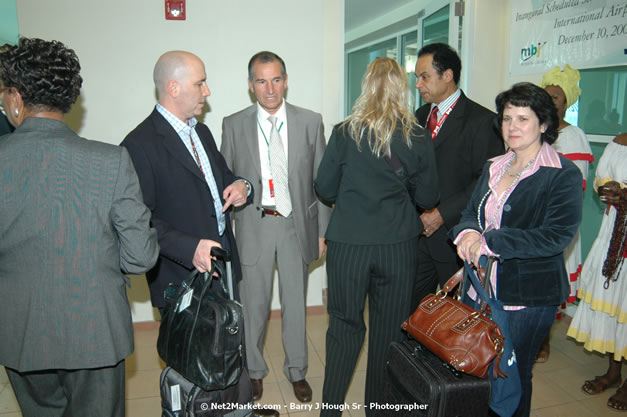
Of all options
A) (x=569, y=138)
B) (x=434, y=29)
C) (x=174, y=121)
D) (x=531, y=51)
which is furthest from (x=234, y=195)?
(x=434, y=29)

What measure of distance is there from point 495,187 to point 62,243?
5.58 ft

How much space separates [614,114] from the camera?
346cm

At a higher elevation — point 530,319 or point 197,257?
point 197,257

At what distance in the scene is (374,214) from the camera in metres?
2.15

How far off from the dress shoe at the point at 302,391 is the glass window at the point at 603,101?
2899mm


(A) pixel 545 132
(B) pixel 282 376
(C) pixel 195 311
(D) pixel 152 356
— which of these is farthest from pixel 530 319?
(D) pixel 152 356

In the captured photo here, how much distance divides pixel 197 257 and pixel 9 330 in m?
0.65

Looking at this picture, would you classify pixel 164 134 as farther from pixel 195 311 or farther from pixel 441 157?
pixel 441 157

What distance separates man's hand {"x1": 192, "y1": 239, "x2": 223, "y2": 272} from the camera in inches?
70.1

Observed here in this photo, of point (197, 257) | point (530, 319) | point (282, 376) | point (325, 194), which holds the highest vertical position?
point (325, 194)

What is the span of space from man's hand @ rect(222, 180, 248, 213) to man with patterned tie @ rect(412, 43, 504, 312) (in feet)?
3.34

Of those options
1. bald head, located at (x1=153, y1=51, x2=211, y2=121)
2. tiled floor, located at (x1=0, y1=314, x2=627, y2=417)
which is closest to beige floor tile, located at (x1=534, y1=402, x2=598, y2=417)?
tiled floor, located at (x1=0, y1=314, x2=627, y2=417)

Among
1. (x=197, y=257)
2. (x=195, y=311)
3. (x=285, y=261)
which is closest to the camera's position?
(x=195, y=311)

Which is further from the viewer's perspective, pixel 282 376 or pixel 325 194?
pixel 282 376
